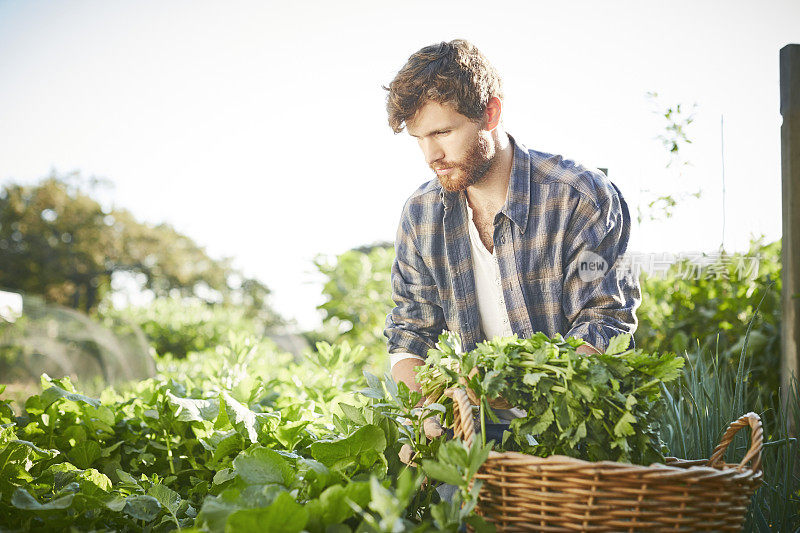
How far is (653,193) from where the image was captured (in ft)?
9.27

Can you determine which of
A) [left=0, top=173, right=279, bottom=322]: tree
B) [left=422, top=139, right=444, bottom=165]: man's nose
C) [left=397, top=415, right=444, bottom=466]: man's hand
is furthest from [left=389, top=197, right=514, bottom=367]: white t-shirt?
[left=0, top=173, right=279, bottom=322]: tree

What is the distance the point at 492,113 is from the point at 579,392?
1.14 meters

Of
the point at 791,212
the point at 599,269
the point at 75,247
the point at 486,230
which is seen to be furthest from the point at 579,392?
the point at 75,247

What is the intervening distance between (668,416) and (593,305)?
66 cm

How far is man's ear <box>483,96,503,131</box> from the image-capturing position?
69.3 inches

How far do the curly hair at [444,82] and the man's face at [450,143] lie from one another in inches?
1.0

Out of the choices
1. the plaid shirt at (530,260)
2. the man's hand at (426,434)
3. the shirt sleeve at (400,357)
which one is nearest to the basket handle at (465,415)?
the man's hand at (426,434)

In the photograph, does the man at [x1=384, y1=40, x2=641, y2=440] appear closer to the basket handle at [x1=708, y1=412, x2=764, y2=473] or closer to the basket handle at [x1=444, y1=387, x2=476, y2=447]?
the basket handle at [x1=708, y1=412, x2=764, y2=473]

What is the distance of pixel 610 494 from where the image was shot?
2.53 ft

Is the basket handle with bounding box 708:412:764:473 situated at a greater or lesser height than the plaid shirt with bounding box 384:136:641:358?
lesser

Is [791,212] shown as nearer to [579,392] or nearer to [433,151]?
[433,151]

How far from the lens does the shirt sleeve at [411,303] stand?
177 cm

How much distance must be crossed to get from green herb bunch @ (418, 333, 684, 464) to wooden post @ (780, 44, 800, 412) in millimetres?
1459

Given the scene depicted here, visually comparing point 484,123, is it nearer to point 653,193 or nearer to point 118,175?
point 653,193
